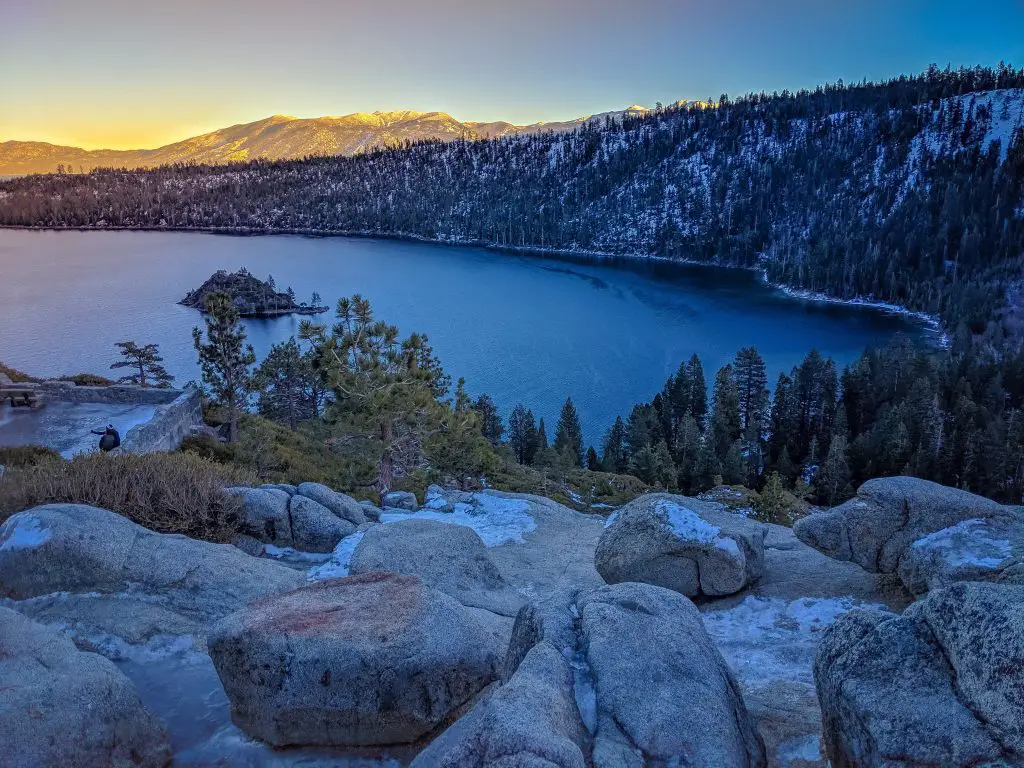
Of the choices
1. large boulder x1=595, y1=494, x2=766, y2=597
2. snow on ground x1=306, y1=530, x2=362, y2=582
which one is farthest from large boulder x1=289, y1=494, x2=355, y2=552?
large boulder x1=595, y1=494, x2=766, y2=597

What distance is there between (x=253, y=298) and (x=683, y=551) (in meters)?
117

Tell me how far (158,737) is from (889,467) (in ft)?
198

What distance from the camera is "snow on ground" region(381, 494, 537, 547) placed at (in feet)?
55.6

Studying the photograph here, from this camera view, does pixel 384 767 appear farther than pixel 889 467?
No

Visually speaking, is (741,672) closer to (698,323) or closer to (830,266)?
(698,323)

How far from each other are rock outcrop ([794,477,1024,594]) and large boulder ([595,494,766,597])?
1.47 m

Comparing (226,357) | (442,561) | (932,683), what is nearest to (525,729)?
(932,683)

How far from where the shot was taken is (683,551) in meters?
11.9

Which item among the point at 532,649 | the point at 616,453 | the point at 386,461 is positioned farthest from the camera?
the point at 616,453

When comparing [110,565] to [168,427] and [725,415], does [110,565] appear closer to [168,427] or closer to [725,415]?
[168,427]

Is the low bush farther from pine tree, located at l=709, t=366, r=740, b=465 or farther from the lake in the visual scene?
pine tree, located at l=709, t=366, r=740, b=465

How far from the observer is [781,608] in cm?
1144

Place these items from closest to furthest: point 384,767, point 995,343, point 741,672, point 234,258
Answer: point 384,767 < point 741,672 < point 995,343 < point 234,258

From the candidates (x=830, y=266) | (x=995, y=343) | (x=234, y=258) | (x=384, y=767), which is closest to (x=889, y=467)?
(x=384, y=767)
